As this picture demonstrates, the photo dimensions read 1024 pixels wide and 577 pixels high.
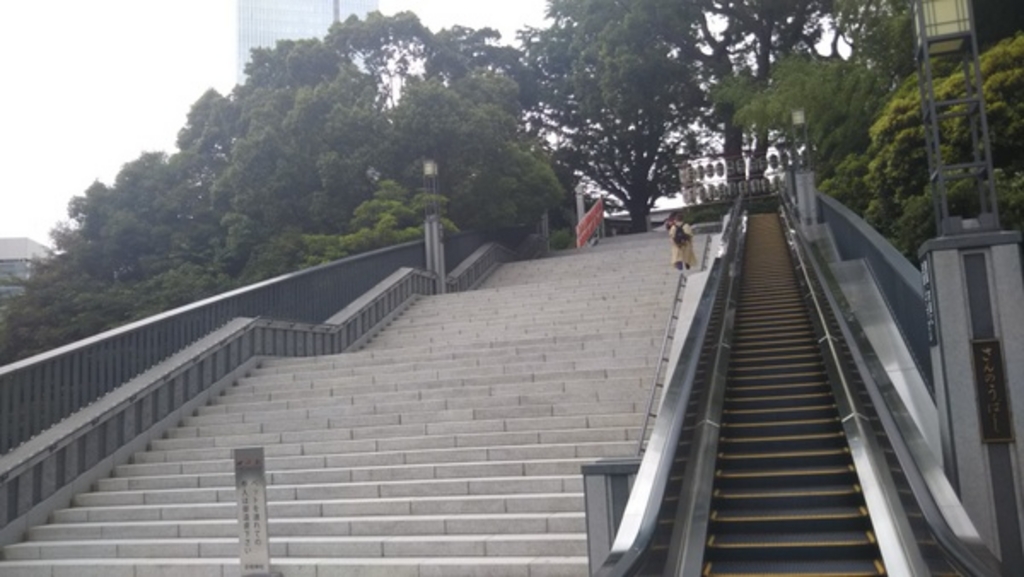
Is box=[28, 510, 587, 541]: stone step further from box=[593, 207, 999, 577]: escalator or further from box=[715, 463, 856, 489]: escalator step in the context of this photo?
box=[593, 207, 999, 577]: escalator

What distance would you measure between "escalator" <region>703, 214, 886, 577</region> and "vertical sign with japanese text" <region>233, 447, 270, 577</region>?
298 centimetres

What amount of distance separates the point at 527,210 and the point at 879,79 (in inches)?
430

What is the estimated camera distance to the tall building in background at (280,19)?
124m

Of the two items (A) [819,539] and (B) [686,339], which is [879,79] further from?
(A) [819,539]

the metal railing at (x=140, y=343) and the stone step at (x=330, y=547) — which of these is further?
the metal railing at (x=140, y=343)

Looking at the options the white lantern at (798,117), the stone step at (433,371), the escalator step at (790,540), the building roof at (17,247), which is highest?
the building roof at (17,247)

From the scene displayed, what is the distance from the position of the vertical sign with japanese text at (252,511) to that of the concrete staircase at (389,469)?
1595mm

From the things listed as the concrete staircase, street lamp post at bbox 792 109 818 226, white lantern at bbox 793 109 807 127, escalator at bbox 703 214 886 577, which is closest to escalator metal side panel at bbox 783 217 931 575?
escalator at bbox 703 214 886 577

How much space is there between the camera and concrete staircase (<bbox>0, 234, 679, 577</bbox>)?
8.20m

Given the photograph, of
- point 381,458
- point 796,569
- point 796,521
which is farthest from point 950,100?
point 381,458

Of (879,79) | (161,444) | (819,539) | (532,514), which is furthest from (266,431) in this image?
(879,79)

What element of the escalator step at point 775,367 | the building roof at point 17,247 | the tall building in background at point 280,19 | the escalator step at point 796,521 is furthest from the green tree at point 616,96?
the tall building in background at point 280,19

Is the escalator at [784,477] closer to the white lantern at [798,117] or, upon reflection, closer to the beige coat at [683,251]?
the beige coat at [683,251]

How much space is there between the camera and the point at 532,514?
8.42 m
